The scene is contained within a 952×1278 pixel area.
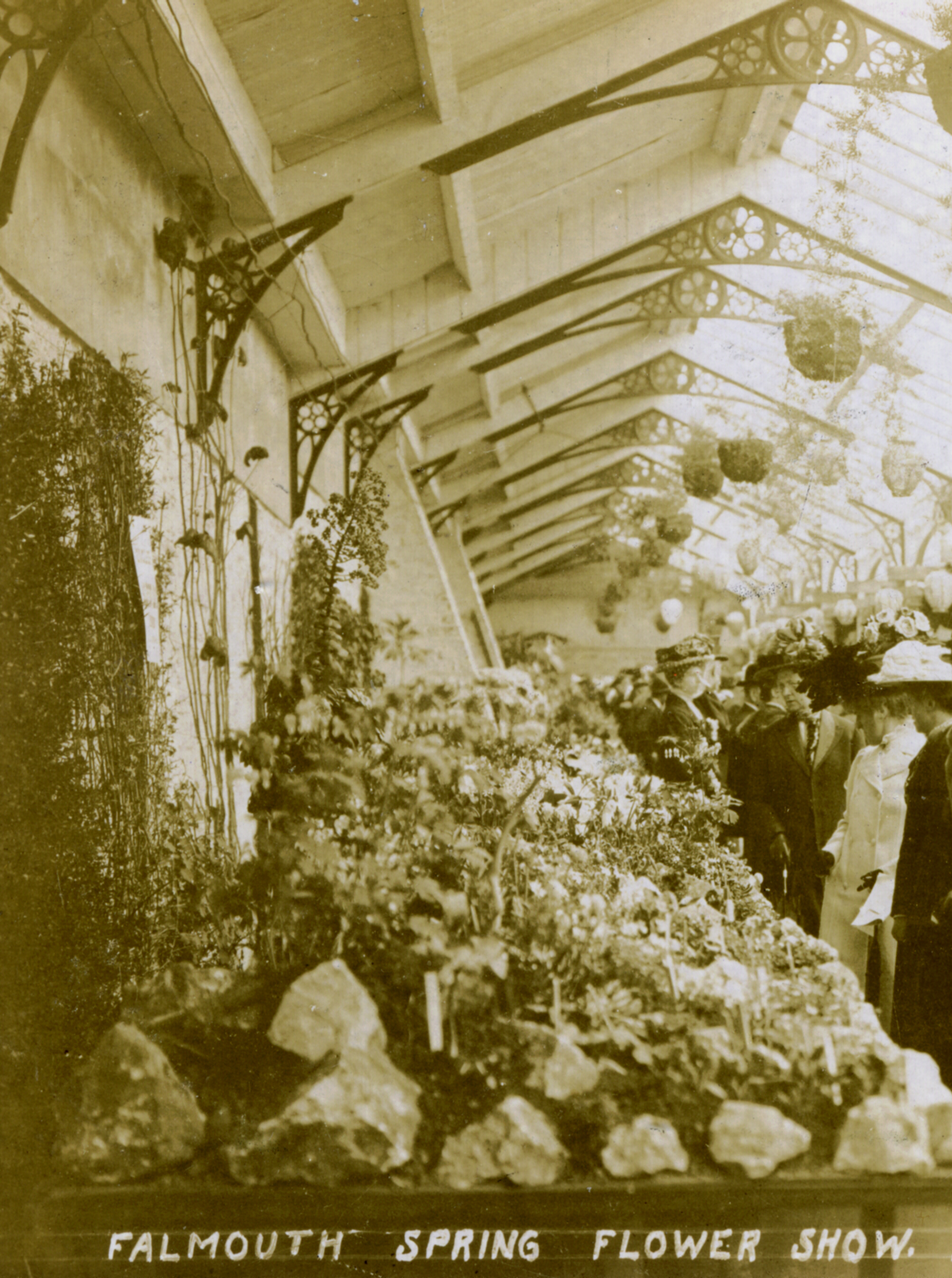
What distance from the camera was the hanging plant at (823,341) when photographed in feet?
12.3

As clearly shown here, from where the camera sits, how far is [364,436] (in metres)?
3.83

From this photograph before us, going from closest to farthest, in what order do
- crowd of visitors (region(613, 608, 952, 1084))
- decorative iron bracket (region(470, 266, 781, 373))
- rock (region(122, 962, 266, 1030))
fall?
rock (region(122, 962, 266, 1030)), crowd of visitors (region(613, 608, 952, 1084)), decorative iron bracket (region(470, 266, 781, 373))

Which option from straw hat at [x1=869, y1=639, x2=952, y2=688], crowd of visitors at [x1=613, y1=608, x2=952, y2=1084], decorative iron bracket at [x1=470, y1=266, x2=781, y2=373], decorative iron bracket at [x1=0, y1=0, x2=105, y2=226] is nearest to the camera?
decorative iron bracket at [x1=0, y1=0, x2=105, y2=226]

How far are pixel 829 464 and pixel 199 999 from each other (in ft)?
8.56

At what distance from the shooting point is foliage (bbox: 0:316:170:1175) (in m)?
2.41

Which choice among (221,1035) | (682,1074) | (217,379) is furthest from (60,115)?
(682,1074)

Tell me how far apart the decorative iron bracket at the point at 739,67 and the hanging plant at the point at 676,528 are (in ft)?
4.78

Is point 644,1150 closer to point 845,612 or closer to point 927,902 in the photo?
point 927,902

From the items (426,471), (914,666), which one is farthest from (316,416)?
(914,666)

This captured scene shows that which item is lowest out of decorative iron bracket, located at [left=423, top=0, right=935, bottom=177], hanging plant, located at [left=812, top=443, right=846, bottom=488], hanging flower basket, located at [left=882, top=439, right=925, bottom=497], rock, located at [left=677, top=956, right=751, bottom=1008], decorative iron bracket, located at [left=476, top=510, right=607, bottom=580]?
rock, located at [left=677, top=956, right=751, bottom=1008]

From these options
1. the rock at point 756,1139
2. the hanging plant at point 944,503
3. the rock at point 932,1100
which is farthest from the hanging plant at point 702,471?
the rock at point 756,1139

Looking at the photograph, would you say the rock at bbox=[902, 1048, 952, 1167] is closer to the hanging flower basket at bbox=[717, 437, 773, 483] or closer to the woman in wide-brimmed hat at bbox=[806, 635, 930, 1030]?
the woman in wide-brimmed hat at bbox=[806, 635, 930, 1030]

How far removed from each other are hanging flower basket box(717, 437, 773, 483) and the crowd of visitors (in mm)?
527

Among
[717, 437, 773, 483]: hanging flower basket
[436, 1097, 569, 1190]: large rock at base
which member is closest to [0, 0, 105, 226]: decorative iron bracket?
[436, 1097, 569, 1190]: large rock at base
